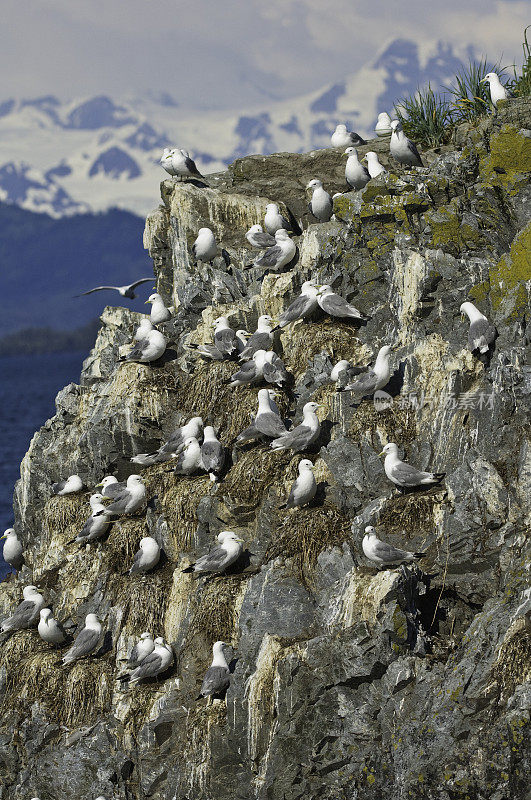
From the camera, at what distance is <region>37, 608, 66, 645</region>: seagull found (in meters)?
13.6

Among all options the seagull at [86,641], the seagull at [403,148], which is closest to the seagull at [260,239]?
the seagull at [403,148]

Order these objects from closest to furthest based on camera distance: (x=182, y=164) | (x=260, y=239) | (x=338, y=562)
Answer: (x=338, y=562) → (x=260, y=239) → (x=182, y=164)

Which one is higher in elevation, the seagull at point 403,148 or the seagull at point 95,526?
the seagull at point 403,148

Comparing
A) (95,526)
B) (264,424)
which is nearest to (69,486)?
(95,526)

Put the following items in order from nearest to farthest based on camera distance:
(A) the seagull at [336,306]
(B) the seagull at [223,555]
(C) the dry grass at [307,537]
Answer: (C) the dry grass at [307,537], (B) the seagull at [223,555], (A) the seagull at [336,306]

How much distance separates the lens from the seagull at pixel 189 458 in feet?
44.7

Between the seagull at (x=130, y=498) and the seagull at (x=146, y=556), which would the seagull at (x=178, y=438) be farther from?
the seagull at (x=146, y=556)

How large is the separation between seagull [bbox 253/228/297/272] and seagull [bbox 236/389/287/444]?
310 cm

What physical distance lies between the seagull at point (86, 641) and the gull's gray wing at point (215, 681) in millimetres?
2440

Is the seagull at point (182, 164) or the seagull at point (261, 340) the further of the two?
the seagull at point (182, 164)

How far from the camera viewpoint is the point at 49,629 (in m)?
13.6

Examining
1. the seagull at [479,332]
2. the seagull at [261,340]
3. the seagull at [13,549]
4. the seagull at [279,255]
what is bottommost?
the seagull at [13,549]

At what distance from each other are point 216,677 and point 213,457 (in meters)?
3.34

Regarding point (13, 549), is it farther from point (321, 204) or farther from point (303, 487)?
point (321, 204)
